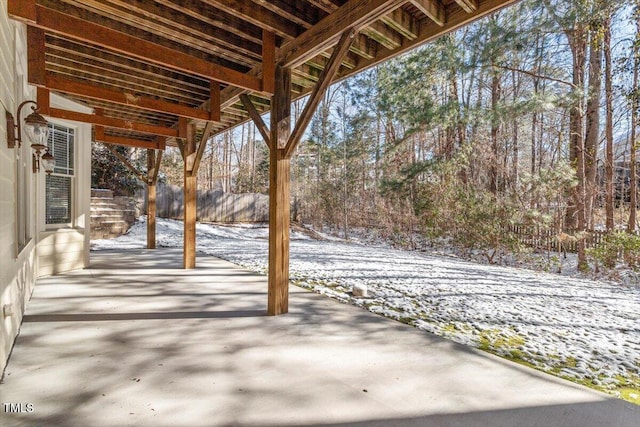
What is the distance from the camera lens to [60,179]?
484 cm

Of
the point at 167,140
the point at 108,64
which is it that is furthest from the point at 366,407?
the point at 167,140

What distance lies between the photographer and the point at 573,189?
318 inches

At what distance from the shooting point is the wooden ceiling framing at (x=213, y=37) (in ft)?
7.98

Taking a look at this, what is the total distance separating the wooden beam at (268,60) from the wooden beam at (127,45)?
0.08m

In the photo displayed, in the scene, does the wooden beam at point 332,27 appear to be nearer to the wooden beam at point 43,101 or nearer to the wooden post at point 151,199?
the wooden beam at point 43,101

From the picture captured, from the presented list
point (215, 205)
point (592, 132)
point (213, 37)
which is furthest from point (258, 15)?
point (215, 205)

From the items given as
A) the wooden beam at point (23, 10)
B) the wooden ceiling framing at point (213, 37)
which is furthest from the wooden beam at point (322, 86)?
the wooden beam at point (23, 10)

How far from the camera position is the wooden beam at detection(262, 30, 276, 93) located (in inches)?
120

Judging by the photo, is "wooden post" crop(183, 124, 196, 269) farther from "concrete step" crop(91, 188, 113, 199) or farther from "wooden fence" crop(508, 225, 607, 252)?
"wooden fence" crop(508, 225, 607, 252)

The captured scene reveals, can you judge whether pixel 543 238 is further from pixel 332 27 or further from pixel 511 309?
pixel 332 27

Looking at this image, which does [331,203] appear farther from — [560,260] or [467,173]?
[560,260]

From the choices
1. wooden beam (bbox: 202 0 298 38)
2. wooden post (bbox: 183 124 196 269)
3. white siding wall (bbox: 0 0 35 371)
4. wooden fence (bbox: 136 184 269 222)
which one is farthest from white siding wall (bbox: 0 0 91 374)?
wooden fence (bbox: 136 184 269 222)

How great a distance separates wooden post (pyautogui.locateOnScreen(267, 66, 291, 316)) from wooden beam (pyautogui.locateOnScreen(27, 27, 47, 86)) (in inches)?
76.2

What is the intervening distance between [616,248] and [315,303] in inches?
278
